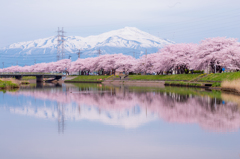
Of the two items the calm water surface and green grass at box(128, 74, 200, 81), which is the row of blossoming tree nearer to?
green grass at box(128, 74, 200, 81)

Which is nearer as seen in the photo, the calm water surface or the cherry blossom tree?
the calm water surface

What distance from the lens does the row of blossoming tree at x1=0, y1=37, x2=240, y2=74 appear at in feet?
223

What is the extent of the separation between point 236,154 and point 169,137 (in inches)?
117

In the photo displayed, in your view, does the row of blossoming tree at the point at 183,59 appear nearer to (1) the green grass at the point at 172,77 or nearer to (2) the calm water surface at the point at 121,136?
(1) the green grass at the point at 172,77

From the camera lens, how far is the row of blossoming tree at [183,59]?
67.9 m

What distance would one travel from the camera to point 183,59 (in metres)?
85.9

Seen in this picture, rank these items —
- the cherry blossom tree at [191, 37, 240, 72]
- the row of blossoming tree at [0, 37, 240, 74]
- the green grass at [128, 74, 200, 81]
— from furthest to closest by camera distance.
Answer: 1. the green grass at [128, 74, 200, 81]
2. the row of blossoming tree at [0, 37, 240, 74]
3. the cherry blossom tree at [191, 37, 240, 72]

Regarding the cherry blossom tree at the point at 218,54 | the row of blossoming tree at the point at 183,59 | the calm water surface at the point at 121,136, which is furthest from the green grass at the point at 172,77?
the calm water surface at the point at 121,136

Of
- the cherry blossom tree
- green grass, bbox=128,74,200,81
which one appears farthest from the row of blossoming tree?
green grass, bbox=128,74,200,81

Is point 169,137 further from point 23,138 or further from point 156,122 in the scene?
point 23,138

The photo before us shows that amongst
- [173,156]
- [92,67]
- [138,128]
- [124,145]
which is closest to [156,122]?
[138,128]

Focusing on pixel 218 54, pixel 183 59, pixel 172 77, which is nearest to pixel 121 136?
pixel 218 54

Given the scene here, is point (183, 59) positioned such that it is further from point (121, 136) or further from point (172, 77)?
point (121, 136)

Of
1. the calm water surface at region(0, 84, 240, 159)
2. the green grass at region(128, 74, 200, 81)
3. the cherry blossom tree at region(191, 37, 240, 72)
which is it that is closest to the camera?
the calm water surface at region(0, 84, 240, 159)
